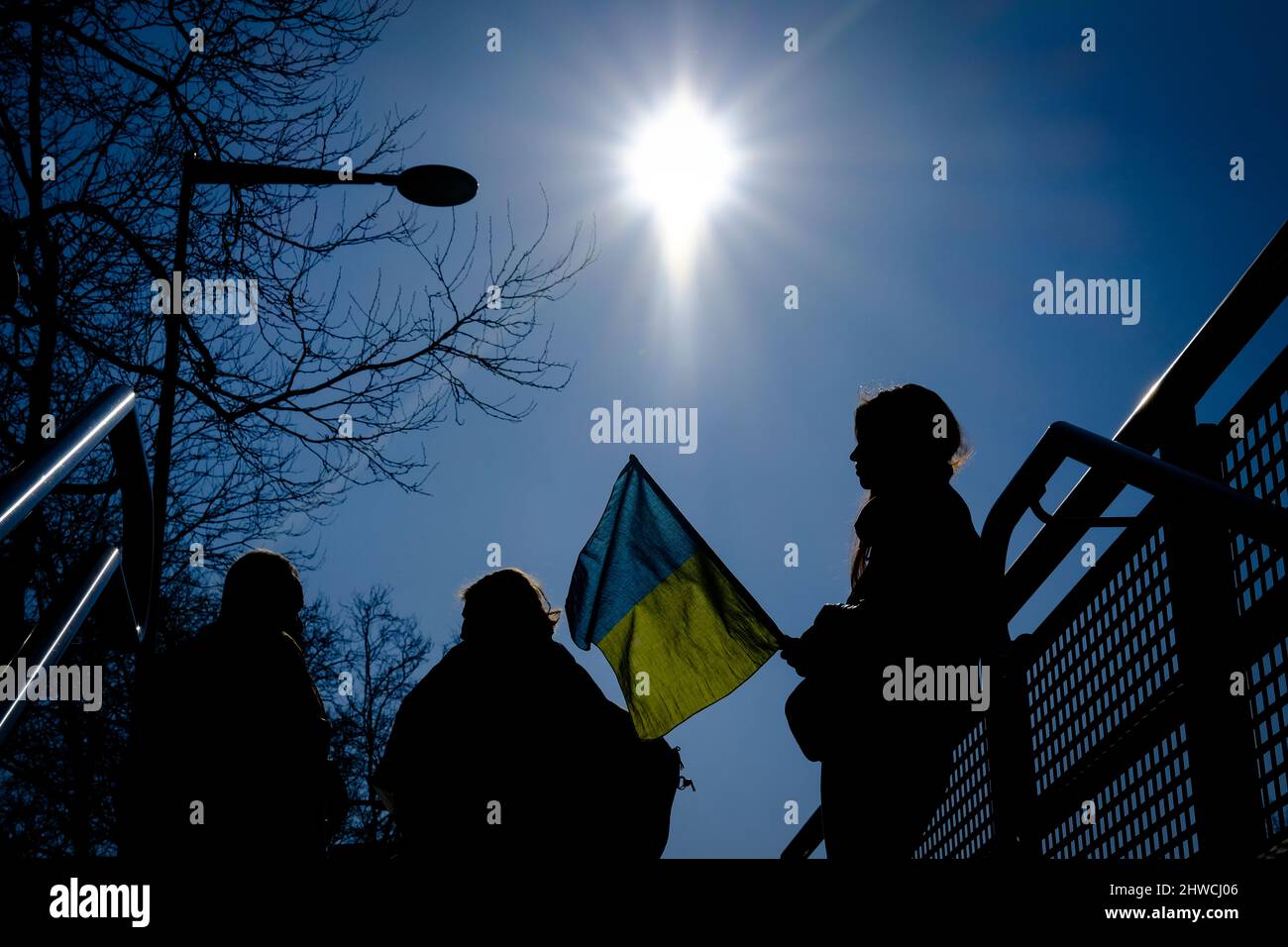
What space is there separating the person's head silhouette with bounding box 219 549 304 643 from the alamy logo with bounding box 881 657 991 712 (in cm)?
232

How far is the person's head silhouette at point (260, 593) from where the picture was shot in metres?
4.43

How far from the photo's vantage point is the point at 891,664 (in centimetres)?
361

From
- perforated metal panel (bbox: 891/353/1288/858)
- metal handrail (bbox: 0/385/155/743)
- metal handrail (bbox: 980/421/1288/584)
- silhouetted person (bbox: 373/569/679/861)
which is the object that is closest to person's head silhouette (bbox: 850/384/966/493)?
metal handrail (bbox: 980/421/1288/584)

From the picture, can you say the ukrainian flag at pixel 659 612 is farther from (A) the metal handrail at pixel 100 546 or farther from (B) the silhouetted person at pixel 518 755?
(A) the metal handrail at pixel 100 546

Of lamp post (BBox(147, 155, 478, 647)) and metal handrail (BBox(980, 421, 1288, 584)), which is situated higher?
lamp post (BBox(147, 155, 478, 647))

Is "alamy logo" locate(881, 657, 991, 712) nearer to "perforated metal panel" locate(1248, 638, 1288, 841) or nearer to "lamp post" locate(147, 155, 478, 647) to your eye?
"perforated metal panel" locate(1248, 638, 1288, 841)

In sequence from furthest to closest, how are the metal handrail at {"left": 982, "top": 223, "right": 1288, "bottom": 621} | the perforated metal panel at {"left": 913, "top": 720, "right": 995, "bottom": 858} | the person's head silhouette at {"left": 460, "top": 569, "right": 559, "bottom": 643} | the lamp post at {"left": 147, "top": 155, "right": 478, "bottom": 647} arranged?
the lamp post at {"left": 147, "top": 155, "right": 478, "bottom": 647}
the person's head silhouette at {"left": 460, "top": 569, "right": 559, "bottom": 643}
the perforated metal panel at {"left": 913, "top": 720, "right": 995, "bottom": 858}
the metal handrail at {"left": 982, "top": 223, "right": 1288, "bottom": 621}

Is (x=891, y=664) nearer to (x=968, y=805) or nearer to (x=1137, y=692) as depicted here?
(x=1137, y=692)

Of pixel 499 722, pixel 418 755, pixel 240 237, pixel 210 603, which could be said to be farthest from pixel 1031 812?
pixel 210 603

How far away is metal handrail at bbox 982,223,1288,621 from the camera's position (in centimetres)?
278

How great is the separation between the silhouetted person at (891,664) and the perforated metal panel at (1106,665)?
0.20 m
